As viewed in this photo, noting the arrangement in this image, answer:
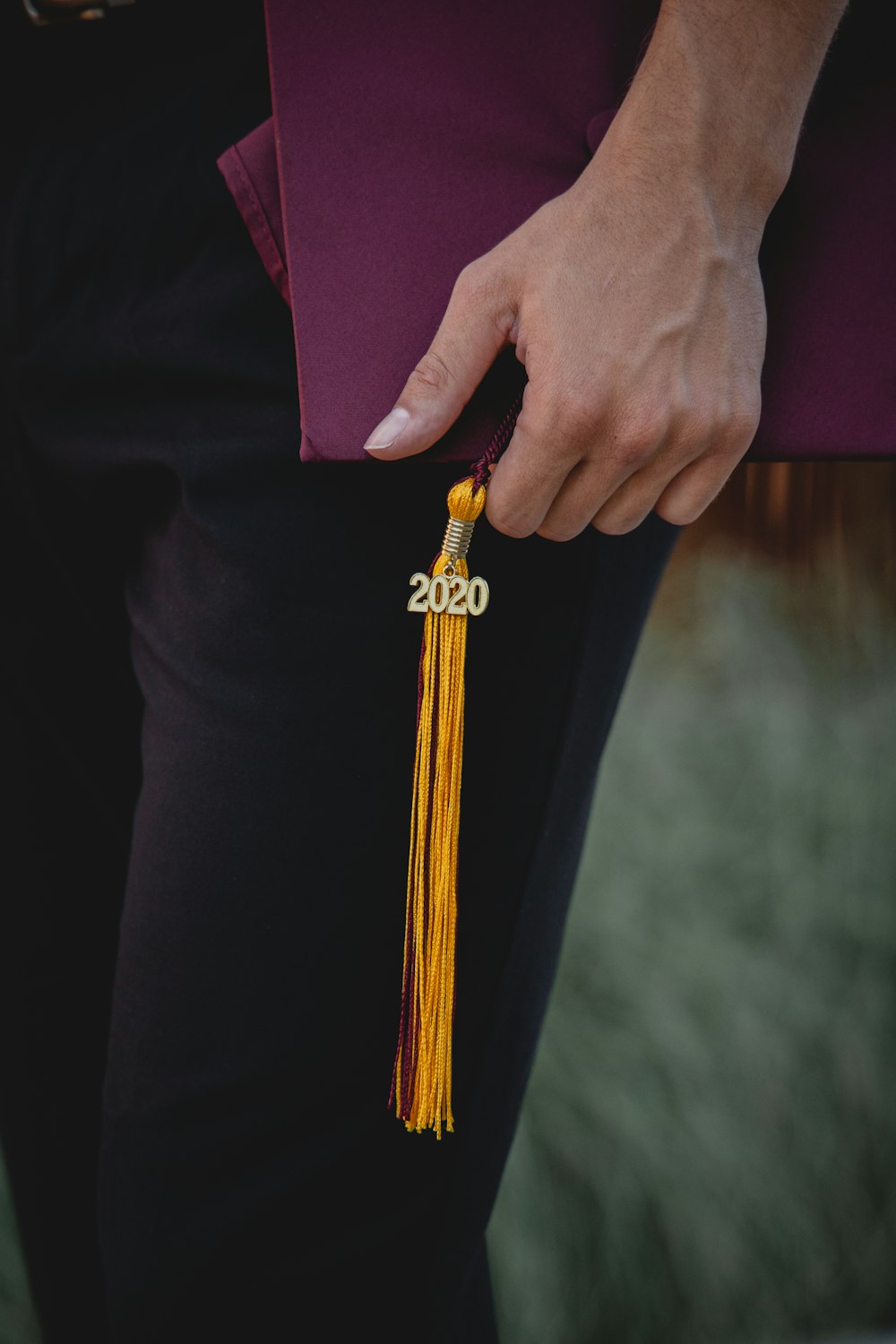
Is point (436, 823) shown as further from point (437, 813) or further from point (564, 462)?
point (564, 462)

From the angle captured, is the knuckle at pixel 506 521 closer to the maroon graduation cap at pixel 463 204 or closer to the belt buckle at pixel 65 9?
the maroon graduation cap at pixel 463 204

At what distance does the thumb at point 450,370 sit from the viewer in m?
0.42

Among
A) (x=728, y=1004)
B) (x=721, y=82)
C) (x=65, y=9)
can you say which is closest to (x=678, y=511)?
(x=721, y=82)

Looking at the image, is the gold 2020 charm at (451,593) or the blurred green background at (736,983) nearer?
the gold 2020 charm at (451,593)

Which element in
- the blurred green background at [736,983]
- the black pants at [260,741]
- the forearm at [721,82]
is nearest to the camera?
the forearm at [721,82]

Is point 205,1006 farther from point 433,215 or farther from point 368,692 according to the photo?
point 433,215

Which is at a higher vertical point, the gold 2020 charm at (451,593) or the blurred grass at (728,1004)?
the gold 2020 charm at (451,593)

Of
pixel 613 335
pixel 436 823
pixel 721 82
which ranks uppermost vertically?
pixel 721 82

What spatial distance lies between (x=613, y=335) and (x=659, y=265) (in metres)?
0.03

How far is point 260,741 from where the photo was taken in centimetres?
51

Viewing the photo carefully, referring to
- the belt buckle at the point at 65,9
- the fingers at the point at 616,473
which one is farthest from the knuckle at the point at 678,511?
the belt buckle at the point at 65,9

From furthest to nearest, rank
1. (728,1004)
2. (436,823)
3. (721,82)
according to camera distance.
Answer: (728,1004) → (436,823) → (721,82)

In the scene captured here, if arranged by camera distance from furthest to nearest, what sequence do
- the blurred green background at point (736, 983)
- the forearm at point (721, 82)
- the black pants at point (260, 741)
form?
the blurred green background at point (736, 983), the black pants at point (260, 741), the forearm at point (721, 82)

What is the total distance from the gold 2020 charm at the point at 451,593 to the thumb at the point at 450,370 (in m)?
0.06
